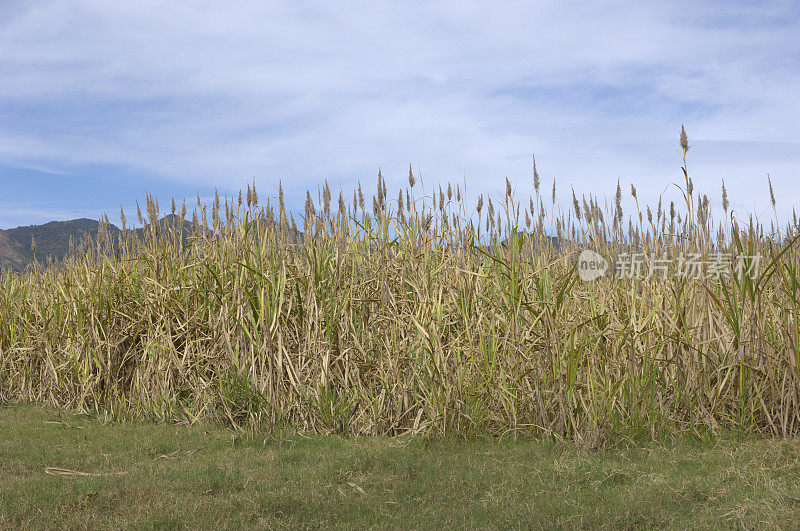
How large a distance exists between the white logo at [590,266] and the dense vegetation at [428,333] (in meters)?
0.13

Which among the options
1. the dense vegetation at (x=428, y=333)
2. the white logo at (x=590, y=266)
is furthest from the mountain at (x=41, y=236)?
the white logo at (x=590, y=266)

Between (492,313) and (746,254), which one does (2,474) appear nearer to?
(492,313)

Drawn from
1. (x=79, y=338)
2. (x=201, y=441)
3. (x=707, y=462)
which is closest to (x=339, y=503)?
(x=201, y=441)

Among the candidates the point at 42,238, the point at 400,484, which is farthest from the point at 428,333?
the point at 42,238

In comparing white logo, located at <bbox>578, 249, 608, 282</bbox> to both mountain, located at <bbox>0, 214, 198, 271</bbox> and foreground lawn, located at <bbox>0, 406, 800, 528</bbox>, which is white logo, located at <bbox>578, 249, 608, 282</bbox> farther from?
mountain, located at <bbox>0, 214, 198, 271</bbox>

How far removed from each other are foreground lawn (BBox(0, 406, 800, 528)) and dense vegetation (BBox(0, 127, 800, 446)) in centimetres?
34

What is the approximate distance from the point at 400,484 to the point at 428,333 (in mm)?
1333

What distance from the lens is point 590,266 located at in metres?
5.31

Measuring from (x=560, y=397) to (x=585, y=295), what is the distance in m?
1.37

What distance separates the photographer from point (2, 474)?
4.11m

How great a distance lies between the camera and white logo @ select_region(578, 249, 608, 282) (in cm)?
518

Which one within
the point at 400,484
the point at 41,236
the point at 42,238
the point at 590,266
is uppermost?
the point at 41,236

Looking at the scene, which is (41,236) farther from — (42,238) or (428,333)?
(428,333)

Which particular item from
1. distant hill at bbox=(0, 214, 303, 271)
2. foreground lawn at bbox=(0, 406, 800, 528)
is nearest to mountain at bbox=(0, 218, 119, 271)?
distant hill at bbox=(0, 214, 303, 271)
